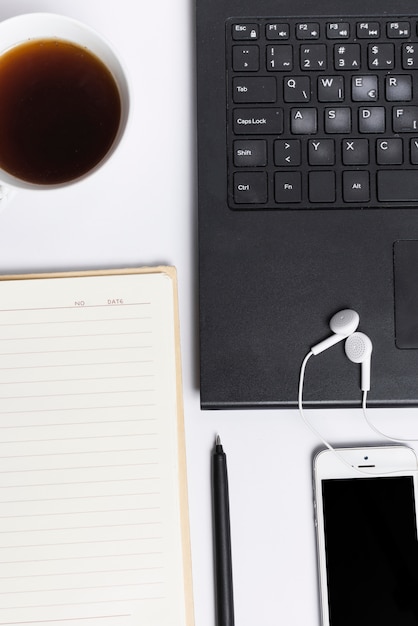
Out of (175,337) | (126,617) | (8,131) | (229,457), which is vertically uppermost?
(8,131)

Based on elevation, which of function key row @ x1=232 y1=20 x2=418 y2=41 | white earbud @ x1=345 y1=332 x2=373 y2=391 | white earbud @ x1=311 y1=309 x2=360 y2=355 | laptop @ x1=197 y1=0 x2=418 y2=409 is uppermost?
function key row @ x1=232 y1=20 x2=418 y2=41

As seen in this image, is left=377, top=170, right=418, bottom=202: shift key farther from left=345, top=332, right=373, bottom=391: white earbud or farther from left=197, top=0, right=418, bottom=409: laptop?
left=345, top=332, right=373, bottom=391: white earbud

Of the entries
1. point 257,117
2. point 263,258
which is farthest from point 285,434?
point 257,117

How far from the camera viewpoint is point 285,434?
21.0 inches

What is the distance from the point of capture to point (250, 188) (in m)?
0.49

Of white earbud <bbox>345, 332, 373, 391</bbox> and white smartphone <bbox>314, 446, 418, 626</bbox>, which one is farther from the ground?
white earbud <bbox>345, 332, 373, 391</bbox>

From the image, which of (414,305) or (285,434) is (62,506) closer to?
(285,434)

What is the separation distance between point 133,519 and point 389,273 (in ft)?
0.95

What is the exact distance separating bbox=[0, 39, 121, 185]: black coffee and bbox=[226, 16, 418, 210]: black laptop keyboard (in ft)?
0.36

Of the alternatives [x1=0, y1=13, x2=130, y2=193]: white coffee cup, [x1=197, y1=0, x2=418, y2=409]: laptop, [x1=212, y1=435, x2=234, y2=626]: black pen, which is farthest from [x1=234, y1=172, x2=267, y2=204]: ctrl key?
[x1=212, y1=435, x2=234, y2=626]: black pen

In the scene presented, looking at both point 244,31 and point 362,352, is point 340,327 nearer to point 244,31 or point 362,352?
point 362,352

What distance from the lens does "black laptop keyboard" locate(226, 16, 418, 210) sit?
487 mm

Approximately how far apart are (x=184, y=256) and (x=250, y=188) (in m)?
0.08

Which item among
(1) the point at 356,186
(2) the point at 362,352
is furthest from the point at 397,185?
(2) the point at 362,352
